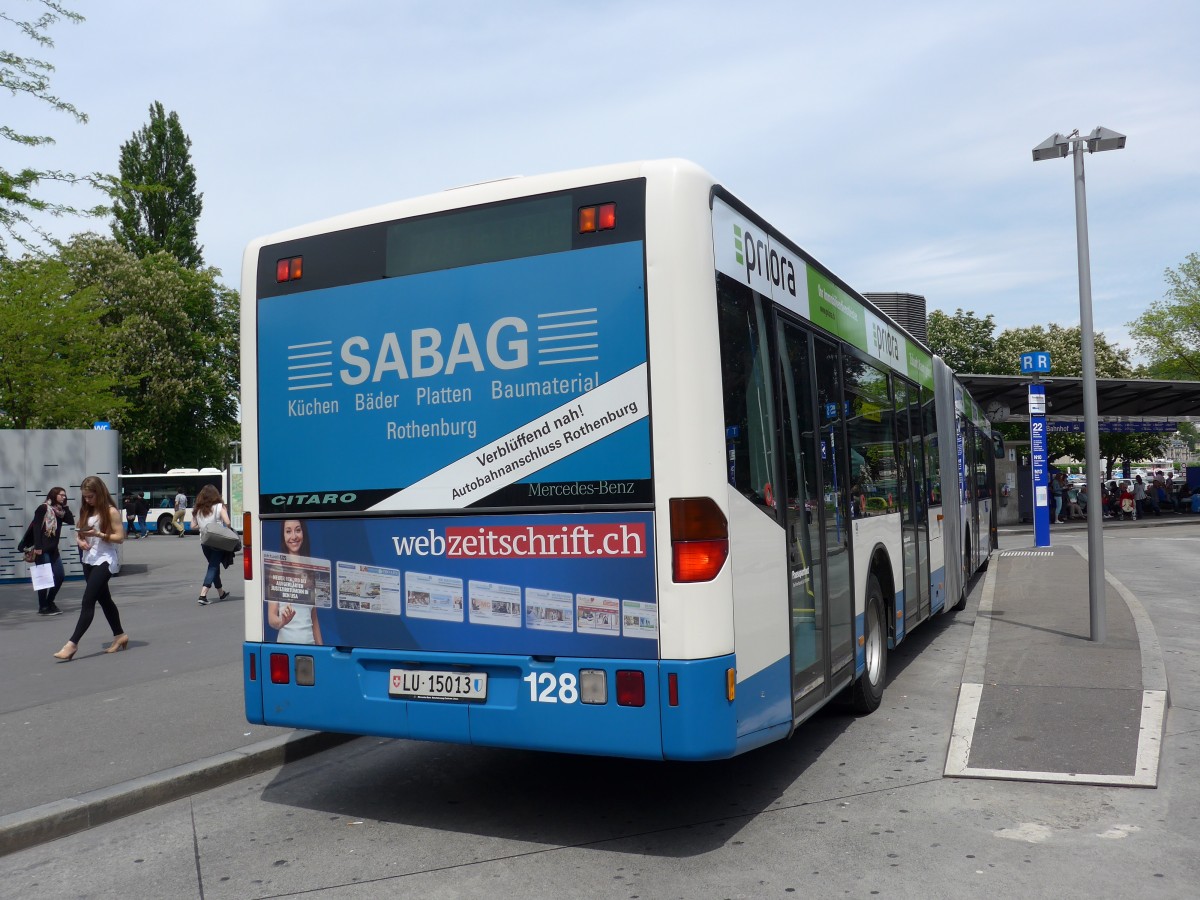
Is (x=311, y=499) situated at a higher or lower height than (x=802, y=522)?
higher

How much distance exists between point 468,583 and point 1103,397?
32831mm

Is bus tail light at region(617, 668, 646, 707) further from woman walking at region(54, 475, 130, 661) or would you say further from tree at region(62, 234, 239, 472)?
tree at region(62, 234, 239, 472)

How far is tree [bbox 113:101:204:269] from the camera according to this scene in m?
53.9

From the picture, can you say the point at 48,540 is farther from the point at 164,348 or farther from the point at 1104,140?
the point at 164,348

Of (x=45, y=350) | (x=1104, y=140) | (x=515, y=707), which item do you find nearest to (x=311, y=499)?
(x=515, y=707)

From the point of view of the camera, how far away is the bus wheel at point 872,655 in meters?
7.37

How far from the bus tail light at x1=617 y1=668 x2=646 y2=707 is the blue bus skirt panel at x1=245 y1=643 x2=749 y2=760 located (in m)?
0.02

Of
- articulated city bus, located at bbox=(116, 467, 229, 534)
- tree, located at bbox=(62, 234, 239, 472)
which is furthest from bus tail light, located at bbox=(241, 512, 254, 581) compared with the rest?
articulated city bus, located at bbox=(116, 467, 229, 534)

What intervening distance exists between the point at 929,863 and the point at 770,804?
3.55ft

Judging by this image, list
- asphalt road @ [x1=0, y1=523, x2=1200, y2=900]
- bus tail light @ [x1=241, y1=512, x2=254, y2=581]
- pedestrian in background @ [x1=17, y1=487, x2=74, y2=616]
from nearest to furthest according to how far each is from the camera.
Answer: asphalt road @ [x1=0, y1=523, x2=1200, y2=900] < bus tail light @ [x1=241, y1=512, x2=254, y2=581] < pedestrian in background @ [x1=17, y1=487, x2=74, y2=616]

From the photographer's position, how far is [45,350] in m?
27.0

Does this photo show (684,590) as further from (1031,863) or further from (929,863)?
(1031,863)

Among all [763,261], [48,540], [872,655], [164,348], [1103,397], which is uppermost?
[164,348]

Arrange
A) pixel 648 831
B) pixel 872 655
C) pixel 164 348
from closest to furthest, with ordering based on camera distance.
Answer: pixel 648 831, pixel 872 655, pixel 164 348
